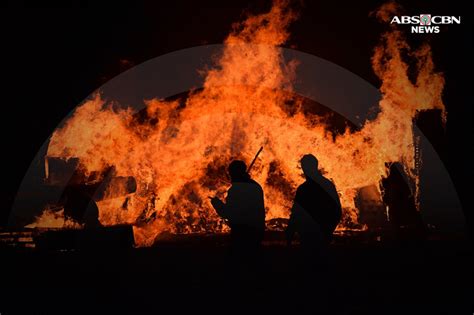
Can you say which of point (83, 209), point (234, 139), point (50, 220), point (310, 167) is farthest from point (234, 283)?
point (50, 220)

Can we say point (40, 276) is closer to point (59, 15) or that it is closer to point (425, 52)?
point (59, 15)

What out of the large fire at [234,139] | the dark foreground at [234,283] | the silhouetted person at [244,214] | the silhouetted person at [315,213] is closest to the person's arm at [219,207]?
the silhouetted person at [244,214]

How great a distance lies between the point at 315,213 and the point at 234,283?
1.34 m

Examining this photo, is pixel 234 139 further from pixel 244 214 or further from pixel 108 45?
pixel 244 214

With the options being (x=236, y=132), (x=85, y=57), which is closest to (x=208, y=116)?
(x=236, y=132)

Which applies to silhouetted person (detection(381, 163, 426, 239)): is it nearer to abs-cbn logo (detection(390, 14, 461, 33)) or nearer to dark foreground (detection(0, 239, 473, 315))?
dark foreground (detection(0, 239, 473, 315))

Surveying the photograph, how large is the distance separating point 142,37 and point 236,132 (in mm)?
3354

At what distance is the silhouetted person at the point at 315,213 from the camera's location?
395 cm

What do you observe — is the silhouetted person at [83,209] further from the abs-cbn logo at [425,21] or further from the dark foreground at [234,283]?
the abs-cbn logo at [425,21]

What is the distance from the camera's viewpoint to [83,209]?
728 centimetres

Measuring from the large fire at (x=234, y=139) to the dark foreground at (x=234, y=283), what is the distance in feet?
6.99

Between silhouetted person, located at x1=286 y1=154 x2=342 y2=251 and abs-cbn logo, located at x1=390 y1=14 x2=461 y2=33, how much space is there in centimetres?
603

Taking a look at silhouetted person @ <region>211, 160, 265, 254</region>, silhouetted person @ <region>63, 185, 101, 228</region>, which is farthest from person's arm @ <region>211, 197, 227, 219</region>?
silhouetted person @ <region>63, 185, 101, 228</region>

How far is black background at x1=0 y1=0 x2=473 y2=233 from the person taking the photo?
8.53 metres
